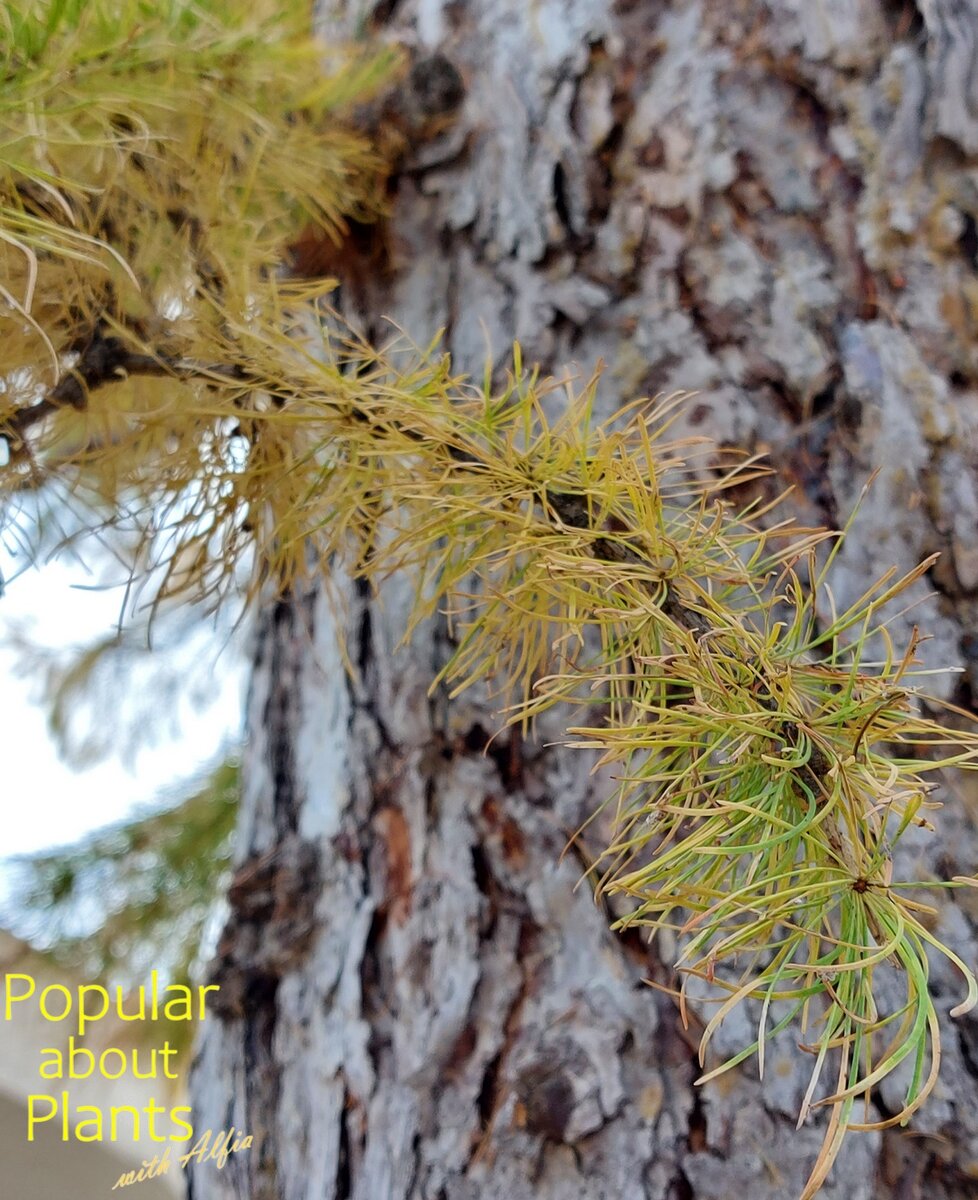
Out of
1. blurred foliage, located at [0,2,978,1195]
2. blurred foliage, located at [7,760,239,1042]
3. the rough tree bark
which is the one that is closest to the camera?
blurred foliage, located at [0,2,978,1195]

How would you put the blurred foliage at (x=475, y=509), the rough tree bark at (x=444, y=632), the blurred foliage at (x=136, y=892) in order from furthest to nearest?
the blurred foliage at (x=136, y=892) < the rough tree bark at (x=444, y=632) < the blurred foliage at (x=475, y=509)

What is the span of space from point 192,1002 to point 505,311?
0.91 metres

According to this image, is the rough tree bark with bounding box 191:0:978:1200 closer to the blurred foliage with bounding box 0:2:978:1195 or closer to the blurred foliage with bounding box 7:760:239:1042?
the blurred foliage with bounding box 0:2:978:1195

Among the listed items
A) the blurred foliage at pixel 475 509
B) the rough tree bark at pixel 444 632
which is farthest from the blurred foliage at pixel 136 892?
the blurred foliage at pixel 475 509

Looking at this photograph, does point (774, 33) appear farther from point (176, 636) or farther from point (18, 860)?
point (18, 860)

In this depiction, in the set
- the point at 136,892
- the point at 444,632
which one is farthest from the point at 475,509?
the point at 136,892

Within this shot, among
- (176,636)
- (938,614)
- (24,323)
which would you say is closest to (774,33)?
(938,614)

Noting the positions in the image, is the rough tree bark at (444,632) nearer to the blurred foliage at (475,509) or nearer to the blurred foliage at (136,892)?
the blurred foliage at (475,509)

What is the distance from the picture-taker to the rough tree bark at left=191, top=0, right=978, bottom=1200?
51 cm

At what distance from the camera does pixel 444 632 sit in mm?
630

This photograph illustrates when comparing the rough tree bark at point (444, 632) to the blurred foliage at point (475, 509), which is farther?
the rough tree bark at point (444, 632)

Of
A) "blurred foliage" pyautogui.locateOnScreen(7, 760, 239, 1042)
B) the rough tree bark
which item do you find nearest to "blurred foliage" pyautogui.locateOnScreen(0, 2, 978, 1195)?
the rough tree bark

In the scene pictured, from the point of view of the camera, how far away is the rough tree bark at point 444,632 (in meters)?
0.51

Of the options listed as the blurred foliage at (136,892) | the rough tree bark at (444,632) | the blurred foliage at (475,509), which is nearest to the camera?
the blurred foliage at (475,509)
